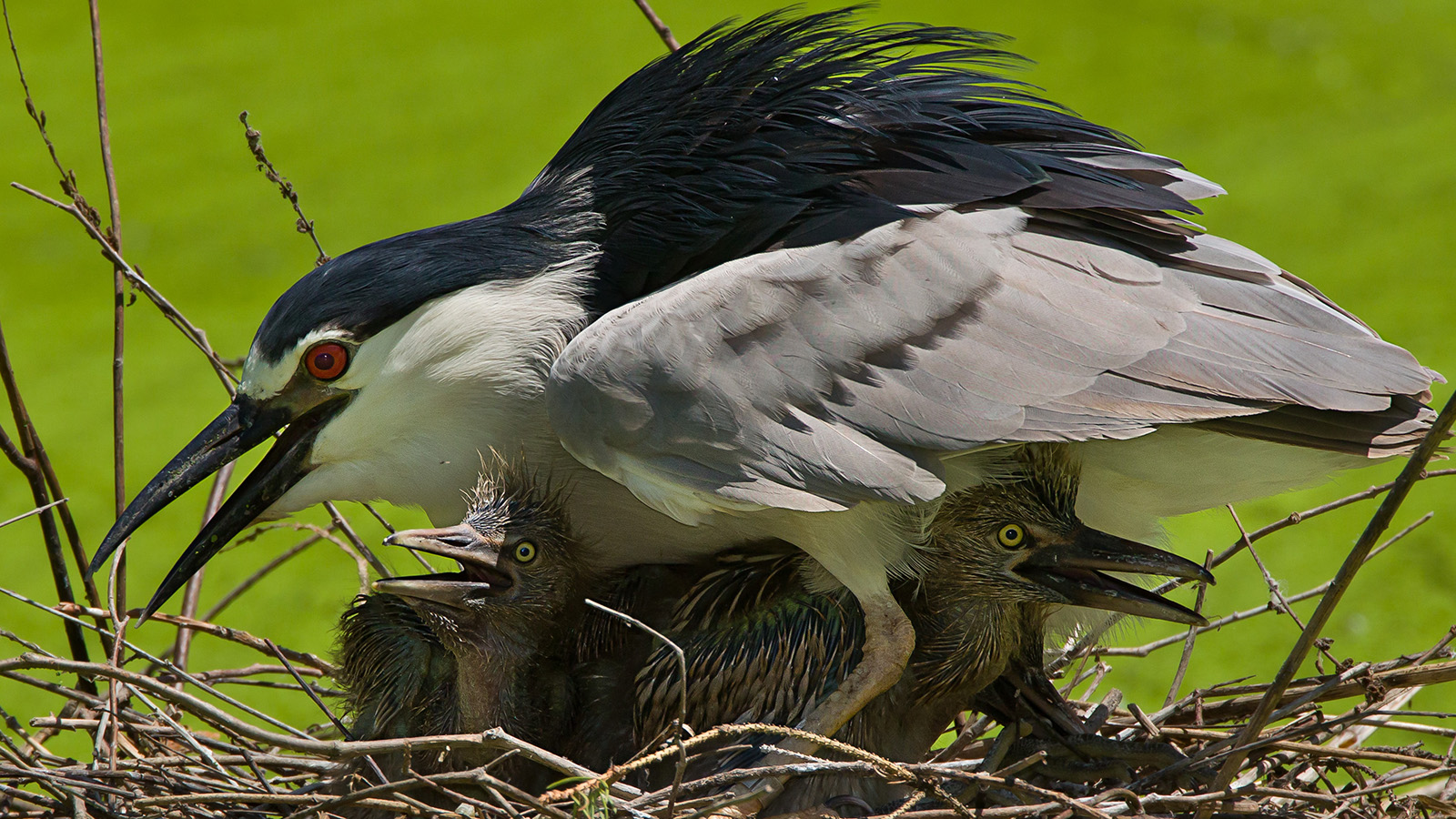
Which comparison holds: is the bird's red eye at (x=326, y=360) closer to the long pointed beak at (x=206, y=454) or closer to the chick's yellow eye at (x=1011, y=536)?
the long pointed beak at (x=206, y=454)

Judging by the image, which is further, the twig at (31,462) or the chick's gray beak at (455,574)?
the twig at (31,462)

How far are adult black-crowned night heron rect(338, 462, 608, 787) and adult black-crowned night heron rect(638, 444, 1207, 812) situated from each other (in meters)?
0.17

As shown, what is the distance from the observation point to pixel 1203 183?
2.23 meters

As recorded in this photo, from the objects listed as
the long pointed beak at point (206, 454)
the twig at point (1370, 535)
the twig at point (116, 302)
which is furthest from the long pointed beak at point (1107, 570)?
the twig at point (116, 302)

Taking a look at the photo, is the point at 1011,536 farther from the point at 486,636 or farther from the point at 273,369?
the point at 273,369

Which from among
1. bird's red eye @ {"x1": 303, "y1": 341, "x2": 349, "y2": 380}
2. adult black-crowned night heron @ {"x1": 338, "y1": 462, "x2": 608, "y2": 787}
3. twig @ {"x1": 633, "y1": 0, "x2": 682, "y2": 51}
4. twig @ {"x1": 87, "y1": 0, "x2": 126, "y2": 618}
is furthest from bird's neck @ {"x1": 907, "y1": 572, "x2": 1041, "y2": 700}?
twig @ {"x1": 87, "y1": 0, "x2": 126, "y2": 618}

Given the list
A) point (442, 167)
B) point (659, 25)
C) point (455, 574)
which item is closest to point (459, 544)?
point (455, 574)

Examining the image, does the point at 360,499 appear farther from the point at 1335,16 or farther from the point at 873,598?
the point at 1335,16

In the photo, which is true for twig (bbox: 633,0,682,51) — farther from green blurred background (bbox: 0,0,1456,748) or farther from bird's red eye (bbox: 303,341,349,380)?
green blurred background (bbox: 0,0,1456,748)

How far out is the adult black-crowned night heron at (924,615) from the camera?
2.02m

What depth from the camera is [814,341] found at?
6.43 feet

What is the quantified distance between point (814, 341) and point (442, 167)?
3949 mm

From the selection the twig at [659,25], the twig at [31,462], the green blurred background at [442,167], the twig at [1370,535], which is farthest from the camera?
the green blurred background at [442,167]

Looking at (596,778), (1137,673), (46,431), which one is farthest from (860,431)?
(46,431)
